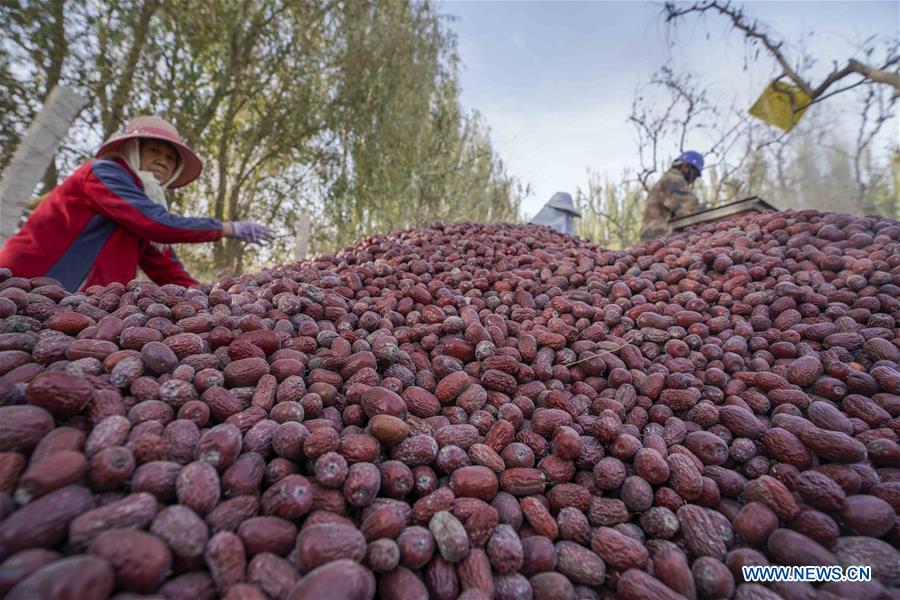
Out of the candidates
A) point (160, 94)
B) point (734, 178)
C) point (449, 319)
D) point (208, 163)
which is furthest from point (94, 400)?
point (734, 178)

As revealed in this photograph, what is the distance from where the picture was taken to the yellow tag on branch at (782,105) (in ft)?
18.0

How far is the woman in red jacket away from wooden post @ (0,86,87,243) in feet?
2.23

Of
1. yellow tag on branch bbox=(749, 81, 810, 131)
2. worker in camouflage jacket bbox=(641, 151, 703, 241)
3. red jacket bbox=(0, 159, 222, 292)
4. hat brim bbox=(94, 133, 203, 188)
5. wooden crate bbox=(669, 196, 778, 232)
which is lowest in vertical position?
red jacket bbox=(0, 159, 222, 292)

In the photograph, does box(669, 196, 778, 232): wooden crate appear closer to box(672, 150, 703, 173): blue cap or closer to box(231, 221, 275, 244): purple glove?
box(672, 150, 703, 173): blue cap

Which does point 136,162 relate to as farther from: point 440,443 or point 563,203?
point 563,203

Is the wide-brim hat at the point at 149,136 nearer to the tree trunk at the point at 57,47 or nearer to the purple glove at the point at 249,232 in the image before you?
the purple glove at the point at 249,232

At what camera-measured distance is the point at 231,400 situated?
131 centimetres

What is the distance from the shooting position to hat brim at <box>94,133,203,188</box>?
9.50ft

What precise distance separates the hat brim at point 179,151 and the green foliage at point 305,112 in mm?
3271

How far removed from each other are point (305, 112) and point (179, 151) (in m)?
4.65

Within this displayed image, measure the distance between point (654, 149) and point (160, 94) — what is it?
8826mm

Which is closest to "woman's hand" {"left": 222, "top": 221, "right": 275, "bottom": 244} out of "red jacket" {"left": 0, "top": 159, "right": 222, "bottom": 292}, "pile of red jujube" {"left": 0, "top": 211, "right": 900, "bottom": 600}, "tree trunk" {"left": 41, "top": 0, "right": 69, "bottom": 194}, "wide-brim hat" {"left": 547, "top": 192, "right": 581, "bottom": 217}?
"red jacket" {"left": 0, "top": 159, "right": 222, "bottom": 292}

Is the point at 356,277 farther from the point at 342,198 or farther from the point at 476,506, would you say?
the point at 342,198

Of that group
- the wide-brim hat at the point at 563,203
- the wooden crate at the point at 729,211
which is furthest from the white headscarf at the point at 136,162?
the wide-brim hat at the point at 563,203
